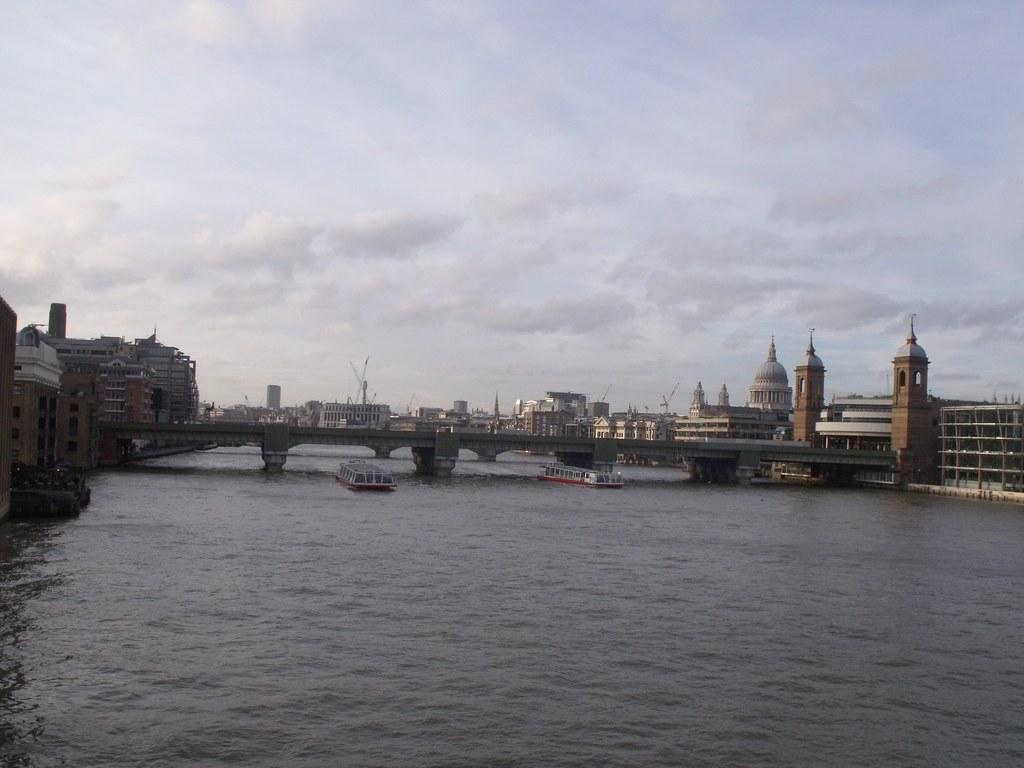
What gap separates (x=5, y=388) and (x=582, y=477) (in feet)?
291

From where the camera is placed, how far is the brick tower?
159 meters

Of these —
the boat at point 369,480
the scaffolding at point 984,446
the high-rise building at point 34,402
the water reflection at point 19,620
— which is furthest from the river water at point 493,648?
the scaffolding at point 984,446

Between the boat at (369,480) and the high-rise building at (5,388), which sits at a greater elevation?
the high-rise building at (5,388)

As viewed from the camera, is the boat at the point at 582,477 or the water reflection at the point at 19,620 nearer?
the water reflection at the point at 19,620

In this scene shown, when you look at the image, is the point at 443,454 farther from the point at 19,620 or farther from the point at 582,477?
the point at 19,620

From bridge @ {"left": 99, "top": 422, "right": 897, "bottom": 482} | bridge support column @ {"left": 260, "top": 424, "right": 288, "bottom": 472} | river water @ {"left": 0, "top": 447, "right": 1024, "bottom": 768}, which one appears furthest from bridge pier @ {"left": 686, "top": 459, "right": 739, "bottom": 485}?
river water @ {"left": 0, "top": 447, "right": 1024, "bottom": 768}

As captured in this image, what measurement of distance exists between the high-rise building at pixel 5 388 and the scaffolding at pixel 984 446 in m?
119

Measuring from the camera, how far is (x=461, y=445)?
158875mm

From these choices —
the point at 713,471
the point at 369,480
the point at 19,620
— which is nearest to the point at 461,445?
the point at 369,480

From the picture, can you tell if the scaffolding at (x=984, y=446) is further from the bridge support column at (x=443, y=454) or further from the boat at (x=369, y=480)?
the boat at (x=369, y=480)

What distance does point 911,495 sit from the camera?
5527 inches

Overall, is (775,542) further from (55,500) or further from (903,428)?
(903,428)

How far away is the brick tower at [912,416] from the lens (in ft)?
522

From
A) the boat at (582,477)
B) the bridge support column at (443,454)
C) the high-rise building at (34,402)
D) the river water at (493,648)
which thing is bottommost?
the river water at (493,648)
